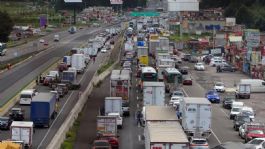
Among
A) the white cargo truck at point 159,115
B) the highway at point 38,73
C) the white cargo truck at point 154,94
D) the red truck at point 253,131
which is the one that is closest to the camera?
the white cargo truck at point 159,115

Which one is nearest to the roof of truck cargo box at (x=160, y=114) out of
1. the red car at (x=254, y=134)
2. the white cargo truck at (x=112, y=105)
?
the red car at (x=254, y=134)

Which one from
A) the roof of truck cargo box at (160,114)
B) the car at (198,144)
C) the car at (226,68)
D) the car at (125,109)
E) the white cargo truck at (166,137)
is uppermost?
the white cargo truck at (166,137)

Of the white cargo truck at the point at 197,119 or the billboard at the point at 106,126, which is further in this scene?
the billboard at the point at 106,126

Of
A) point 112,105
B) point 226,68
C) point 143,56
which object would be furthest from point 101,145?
point 226,68

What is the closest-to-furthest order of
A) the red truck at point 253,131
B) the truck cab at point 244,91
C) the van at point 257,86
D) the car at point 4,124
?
1. the red truck at point 253,131
2. the car at point 4,124
3. the truck cab at point 244,91
4. the van at point 257,86

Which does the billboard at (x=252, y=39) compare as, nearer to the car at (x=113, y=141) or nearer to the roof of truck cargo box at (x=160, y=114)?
the roof of truck cargo box at (x=160, y=114)

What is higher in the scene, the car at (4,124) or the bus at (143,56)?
the car at (4,124)

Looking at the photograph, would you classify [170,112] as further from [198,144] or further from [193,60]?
[193,60]
